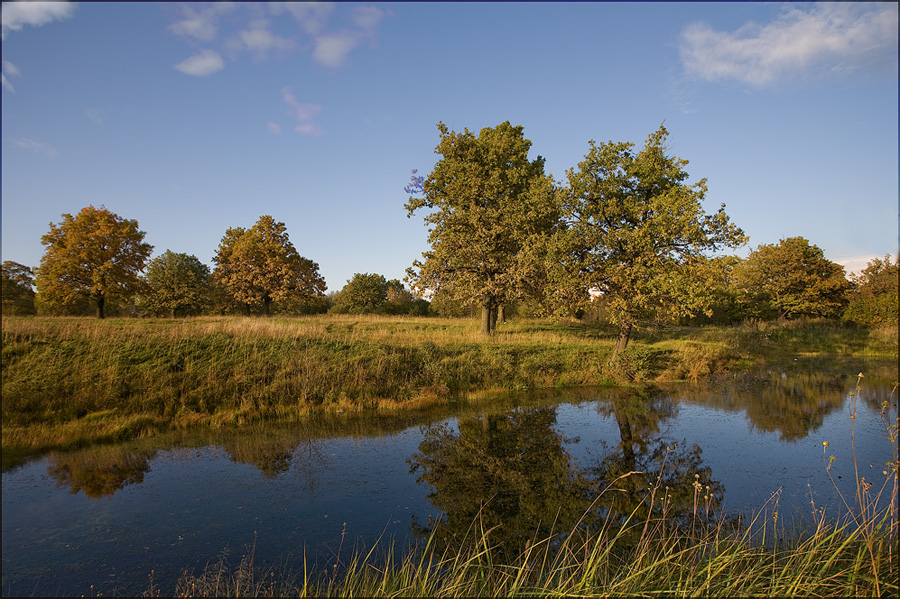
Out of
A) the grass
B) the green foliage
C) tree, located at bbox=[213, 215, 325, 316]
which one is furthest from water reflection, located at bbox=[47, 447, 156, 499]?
the green foliage

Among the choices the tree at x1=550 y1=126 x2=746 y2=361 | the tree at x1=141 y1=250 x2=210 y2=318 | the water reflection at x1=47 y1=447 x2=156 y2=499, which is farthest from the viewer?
the tree at x1=141 y1=250 x2=210 y2=318

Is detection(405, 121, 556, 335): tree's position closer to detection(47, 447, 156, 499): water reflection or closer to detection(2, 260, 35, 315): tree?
detection(47, 447, 156, 499): water reflection

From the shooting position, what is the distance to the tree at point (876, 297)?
3288 cm

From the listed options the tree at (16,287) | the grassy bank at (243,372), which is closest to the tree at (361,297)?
the tree at (16,287)

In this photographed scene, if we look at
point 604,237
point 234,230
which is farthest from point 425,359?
point 234,230

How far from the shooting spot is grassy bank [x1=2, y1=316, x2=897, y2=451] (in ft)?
36.4

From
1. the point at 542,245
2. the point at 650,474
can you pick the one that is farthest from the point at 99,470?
the point at 542,245

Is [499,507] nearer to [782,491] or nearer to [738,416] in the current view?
[782,491]

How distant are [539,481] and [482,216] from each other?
51.8 ft

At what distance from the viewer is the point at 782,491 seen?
809 cm

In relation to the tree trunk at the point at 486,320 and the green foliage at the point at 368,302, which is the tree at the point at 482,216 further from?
the green foliage at the point at 368,302

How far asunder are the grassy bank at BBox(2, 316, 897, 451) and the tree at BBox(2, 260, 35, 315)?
29.8 meters

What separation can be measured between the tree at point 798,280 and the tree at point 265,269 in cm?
4137

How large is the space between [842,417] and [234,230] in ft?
158
